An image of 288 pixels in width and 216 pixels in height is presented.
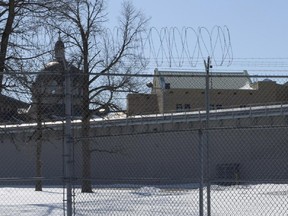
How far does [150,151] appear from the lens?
3088cm

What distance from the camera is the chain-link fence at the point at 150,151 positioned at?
382 inches

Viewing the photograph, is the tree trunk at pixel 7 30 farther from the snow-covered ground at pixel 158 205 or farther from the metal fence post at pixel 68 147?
the metal fence post at pixel 68 147

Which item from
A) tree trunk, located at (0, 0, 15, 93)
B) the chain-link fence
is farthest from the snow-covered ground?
tree trunk, located at (0, 0, 15, 93)

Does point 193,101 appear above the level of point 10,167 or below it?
above

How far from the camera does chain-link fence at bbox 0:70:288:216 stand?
9711mm

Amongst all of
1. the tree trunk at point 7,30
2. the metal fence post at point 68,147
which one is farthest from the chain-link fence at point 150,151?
the tree trunk at point 7,30

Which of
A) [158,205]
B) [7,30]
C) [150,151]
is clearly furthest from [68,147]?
[150,151]

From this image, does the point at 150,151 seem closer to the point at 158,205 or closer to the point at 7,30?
the point at 158,205

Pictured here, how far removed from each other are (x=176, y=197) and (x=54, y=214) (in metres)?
4.59

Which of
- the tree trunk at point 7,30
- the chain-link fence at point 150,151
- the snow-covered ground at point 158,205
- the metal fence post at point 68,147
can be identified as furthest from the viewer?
the tree trunk at point 7,30

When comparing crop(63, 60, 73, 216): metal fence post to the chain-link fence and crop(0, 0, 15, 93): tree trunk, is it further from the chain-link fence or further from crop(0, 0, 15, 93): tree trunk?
crop(0, 0, 15, 93): tree trunk

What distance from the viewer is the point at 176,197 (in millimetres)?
17562

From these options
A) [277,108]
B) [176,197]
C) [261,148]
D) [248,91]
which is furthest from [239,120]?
[248,91]

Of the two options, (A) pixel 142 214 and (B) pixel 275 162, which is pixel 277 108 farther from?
(A) pixel 142 214
